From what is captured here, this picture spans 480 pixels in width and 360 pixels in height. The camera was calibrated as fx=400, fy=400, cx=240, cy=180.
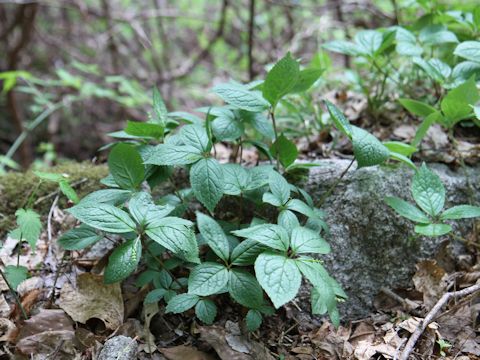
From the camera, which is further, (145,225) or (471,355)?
(471,355)

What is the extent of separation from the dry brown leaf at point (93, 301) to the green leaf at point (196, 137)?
0.62 meters

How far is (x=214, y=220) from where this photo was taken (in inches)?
56.6

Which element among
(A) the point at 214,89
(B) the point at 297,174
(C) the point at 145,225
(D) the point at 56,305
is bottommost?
(D) the point at 56,305

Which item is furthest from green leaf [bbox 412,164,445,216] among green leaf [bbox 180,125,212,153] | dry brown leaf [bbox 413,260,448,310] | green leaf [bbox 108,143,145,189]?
green leaf [bbox 108,143,145,189]

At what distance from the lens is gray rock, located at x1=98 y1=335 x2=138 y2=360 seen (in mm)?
1260

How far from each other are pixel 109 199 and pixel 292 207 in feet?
2.10

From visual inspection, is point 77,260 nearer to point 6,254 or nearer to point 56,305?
point 56,305

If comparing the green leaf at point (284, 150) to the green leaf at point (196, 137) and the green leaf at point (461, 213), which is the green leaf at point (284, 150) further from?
the green leaf at point (461, 213)

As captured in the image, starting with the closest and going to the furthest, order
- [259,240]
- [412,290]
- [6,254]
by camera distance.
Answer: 1. [259,240]
2. [412,290]
3. [6,254]

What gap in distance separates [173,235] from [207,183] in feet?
0.73

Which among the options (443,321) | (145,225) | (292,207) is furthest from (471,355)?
(145,225)

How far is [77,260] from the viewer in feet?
5.56

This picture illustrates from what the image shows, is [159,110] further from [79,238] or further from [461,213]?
[461,213]

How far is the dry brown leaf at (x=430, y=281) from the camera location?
1.55m
